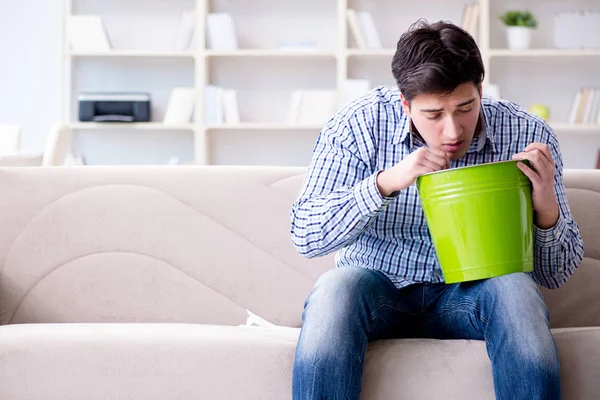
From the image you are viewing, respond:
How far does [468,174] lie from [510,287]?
25cm

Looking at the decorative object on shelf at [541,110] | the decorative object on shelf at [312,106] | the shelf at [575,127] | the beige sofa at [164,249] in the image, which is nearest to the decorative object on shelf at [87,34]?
the decorative object on shelf at [312,106]

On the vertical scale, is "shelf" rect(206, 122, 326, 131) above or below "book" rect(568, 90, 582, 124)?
below

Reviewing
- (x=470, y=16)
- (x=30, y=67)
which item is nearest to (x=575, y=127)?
(x=470, y=16)

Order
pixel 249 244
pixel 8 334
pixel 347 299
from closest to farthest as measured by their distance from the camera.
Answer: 1. pixel 347 299
2. pixel 8 334
3. pixel 249 244

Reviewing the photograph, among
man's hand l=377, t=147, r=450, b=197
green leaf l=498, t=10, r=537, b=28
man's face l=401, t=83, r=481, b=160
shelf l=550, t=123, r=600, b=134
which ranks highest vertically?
green leaf l=498, t=10, r=537, b=28

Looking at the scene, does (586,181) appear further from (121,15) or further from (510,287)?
(121,15)

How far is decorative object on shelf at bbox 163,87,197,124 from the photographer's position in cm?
497

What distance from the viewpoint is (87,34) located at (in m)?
4.98

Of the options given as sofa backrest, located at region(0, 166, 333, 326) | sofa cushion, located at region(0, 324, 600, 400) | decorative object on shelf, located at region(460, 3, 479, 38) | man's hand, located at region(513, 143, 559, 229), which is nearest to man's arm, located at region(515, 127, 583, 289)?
man's hand, located at region(513, 143, 559, 229)

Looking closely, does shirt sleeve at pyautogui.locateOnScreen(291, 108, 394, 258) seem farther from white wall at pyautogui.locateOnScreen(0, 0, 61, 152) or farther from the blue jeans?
white wall at pyautogui.locateOnScreen(0, 0, 61, 152)

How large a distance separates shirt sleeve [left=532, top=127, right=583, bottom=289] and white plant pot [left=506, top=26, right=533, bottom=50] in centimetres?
348

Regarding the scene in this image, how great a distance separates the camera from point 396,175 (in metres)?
1.38

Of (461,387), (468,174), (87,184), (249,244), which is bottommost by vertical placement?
(461,387)

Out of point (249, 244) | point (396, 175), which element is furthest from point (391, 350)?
point (249, 244)
